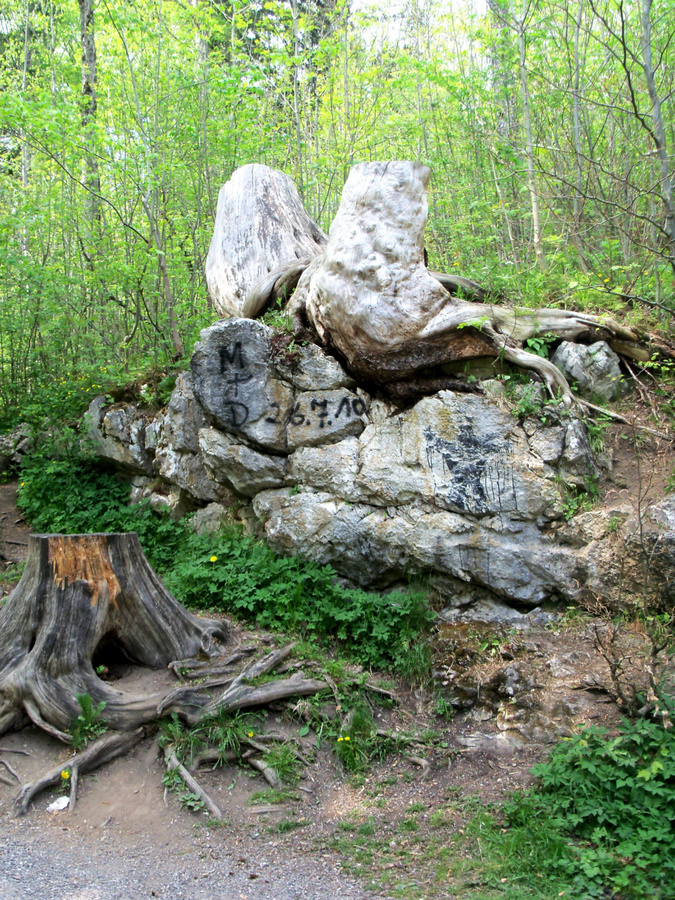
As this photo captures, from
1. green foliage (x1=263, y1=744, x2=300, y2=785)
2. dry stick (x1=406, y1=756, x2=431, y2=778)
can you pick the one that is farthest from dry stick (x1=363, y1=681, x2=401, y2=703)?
green foliage (x1=263, y1=744, x2=300, y2=785)

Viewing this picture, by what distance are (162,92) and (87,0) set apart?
4.54 m

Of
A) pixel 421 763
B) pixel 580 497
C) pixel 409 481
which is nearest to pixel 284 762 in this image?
pixel 421 763

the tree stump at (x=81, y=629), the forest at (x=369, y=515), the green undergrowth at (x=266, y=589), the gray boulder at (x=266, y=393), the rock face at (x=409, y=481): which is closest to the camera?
the forest at (x=369, y=515)

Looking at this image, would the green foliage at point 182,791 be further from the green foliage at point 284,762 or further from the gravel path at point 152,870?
the green foliage at point 284,762

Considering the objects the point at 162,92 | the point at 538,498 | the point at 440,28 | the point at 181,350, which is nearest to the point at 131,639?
the point at 538,498

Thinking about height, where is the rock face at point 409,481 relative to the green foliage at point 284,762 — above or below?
above

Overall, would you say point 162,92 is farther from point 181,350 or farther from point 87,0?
point 87,0

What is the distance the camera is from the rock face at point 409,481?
5027 mm

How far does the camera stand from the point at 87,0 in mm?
11570

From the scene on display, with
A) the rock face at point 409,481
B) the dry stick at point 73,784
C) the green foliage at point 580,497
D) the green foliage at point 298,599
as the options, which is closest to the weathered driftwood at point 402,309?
the rock face at point 409,481

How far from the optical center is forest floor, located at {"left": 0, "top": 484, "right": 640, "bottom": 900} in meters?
3.15

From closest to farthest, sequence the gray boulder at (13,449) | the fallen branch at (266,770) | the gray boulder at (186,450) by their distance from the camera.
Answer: the fallen branch at (266,770), the gray boulder at (186,450), the gray boulder at (13,449)

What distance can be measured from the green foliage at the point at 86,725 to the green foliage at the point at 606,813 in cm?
267

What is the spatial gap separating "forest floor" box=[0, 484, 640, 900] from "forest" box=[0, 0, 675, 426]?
4004 millimetres
